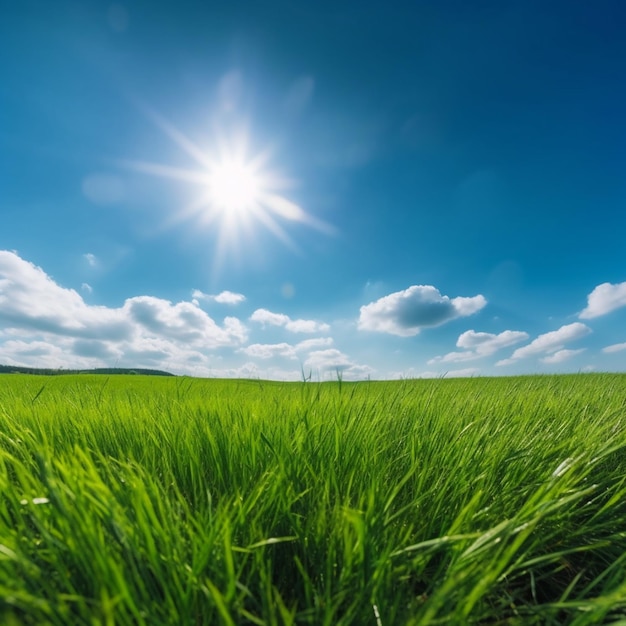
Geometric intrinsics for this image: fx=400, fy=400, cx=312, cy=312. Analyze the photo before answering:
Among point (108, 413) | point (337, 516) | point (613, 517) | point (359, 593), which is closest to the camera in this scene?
point (359, 593)

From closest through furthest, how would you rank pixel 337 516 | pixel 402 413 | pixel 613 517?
pixel 337 516
pixel 613 517
pixel 402 413

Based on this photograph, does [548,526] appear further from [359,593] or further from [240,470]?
[240,470]

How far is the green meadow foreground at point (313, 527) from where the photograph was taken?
2.21 ft

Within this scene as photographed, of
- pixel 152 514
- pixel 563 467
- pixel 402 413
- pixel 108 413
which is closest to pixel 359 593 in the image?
pixel 152 514

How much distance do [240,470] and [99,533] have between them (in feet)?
1.90

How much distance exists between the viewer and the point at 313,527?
3.06ft

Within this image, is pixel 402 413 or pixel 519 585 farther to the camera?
pixel 402 413

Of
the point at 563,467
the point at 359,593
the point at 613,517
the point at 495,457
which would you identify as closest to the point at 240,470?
the point at 359,593

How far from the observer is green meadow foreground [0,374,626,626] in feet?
2.21

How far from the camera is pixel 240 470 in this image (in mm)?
1278

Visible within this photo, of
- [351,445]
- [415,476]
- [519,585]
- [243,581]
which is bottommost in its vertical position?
[519,585]

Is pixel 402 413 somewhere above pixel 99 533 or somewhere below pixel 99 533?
above

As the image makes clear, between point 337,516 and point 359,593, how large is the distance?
0.51ft

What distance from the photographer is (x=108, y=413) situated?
2191mm
